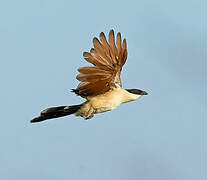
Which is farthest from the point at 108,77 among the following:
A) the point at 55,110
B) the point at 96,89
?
the point at 55,110

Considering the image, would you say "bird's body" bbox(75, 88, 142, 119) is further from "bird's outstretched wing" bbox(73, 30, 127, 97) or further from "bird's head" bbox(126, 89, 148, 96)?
"bird's head" bbox(126, 89, 148, 96)

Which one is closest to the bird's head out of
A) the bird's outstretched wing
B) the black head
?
the black head

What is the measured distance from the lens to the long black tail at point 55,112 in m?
14.0

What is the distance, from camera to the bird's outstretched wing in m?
13.1

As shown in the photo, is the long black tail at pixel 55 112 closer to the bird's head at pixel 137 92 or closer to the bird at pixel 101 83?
the bird at pixel 101 83

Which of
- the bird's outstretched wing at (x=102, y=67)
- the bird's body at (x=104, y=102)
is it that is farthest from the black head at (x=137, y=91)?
the bird's outstretched wing at (x=102, y=67)

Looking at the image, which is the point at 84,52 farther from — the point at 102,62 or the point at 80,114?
the point at 80,114

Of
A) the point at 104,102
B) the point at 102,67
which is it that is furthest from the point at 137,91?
the point at 102,67

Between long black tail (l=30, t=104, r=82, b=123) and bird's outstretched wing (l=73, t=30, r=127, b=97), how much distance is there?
18.6 inches

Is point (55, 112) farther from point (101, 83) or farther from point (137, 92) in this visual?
point (137, 92)

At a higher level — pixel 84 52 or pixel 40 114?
pixel 84 52

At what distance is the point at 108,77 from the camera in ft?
45.1

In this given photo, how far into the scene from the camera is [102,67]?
13.5 metres

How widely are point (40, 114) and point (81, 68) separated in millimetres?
1637
